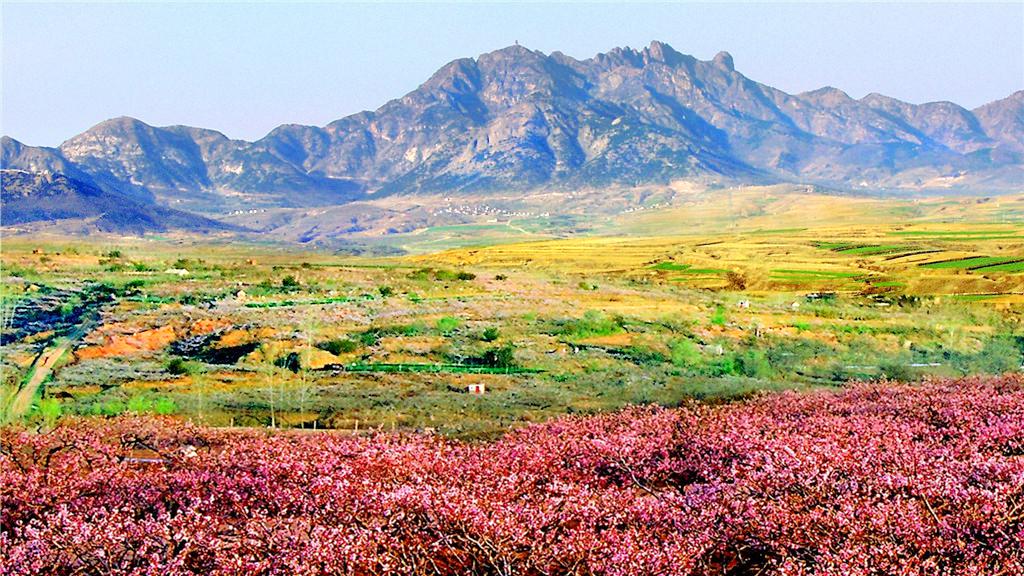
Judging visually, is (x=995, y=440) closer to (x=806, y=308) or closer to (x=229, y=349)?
(x=229, y=349)

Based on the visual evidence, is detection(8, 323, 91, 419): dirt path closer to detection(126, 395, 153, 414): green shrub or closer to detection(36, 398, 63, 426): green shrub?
detection(36, 398, 63, 426): green shrub


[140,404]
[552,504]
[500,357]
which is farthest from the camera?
[500,357]

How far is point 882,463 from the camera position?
9023mm

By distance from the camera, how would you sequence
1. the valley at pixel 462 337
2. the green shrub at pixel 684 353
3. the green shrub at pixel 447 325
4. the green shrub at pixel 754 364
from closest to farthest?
the valley at pixel 462 337, the green shrub at pixel 754 364, the green shrub at pixel 684 353, the green shrub at pixel 447 325

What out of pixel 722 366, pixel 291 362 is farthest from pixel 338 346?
pixel 722 366

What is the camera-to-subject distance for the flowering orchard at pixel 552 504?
695 centimetres

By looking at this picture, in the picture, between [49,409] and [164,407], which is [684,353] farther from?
[49,409]

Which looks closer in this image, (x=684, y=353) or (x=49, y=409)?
(x=49, y=409)

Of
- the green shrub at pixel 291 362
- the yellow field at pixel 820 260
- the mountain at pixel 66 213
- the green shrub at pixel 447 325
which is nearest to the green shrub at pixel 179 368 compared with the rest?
the green shrub at pixel 291 362

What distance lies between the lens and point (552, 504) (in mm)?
7938

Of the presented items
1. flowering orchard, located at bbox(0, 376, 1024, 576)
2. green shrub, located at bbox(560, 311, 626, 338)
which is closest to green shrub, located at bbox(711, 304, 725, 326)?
green shrub, located at bbox(560, 311, 626, 338)

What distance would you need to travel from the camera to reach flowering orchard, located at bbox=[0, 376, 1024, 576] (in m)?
6.95

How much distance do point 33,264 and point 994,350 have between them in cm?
5521

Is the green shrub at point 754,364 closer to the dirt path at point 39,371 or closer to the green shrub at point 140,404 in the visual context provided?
the green shrub at point 140,404
